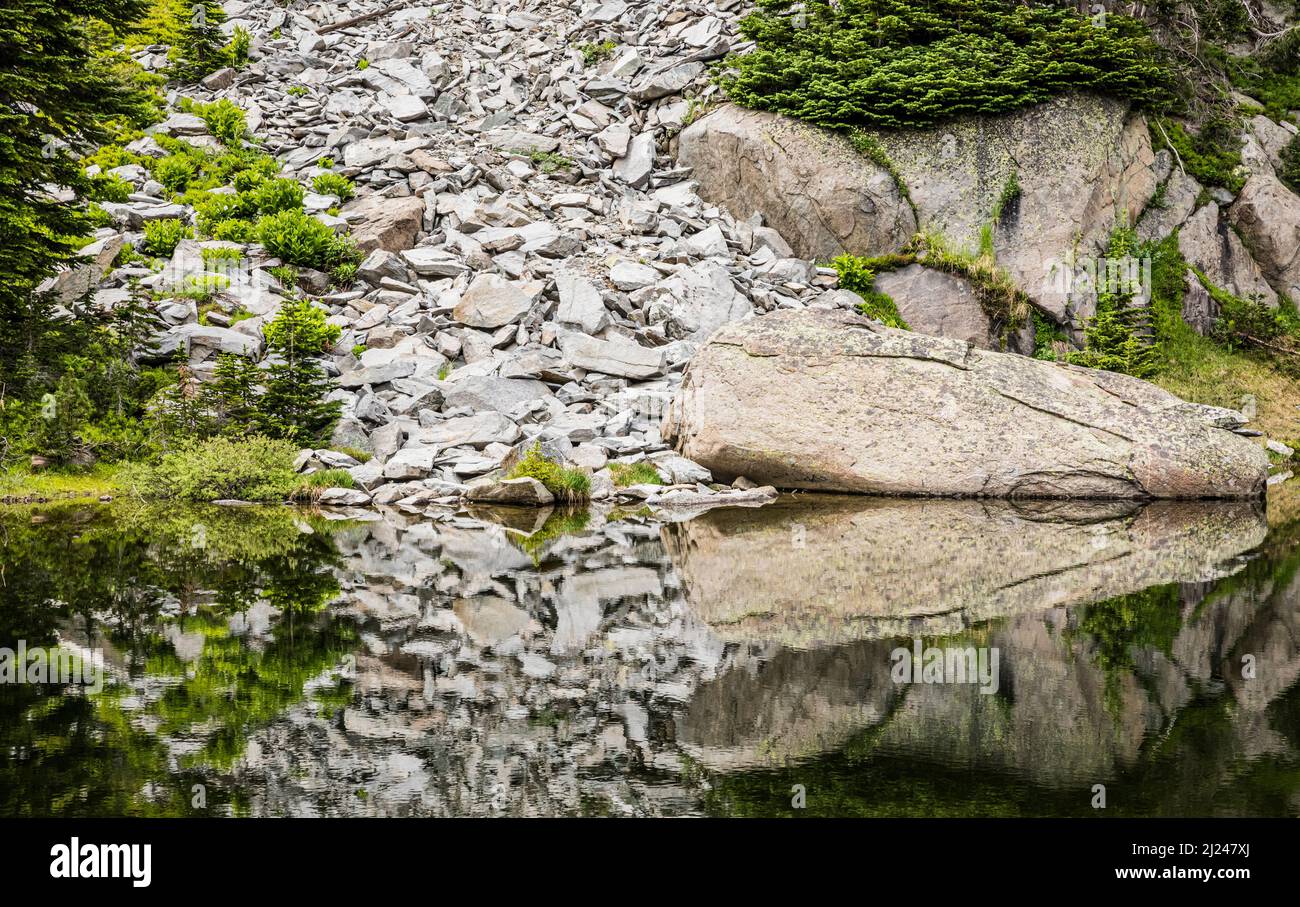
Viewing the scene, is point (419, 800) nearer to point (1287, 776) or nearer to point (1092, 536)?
point (1287, 776)

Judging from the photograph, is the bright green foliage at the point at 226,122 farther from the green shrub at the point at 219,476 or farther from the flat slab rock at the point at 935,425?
the flat slab rock at the point at 935,425

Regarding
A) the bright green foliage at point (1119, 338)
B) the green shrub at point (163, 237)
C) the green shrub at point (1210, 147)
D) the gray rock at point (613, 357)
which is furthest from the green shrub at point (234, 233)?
the green shrub at point (1210, 147)

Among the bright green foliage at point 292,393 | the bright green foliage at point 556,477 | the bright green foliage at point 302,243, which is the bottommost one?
the bright green foliage at point 556,477

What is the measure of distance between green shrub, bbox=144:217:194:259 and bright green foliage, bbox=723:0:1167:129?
15.2 m

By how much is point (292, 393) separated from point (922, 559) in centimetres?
1237

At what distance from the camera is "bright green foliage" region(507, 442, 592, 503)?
16366 millimetres

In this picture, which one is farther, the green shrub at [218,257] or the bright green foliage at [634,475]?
the green shrub at [218,257]

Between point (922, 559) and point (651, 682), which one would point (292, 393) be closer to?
point (922, 559)

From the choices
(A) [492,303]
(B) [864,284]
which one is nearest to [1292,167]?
(B) [864,284]

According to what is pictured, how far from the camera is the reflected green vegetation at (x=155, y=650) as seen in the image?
4.29m

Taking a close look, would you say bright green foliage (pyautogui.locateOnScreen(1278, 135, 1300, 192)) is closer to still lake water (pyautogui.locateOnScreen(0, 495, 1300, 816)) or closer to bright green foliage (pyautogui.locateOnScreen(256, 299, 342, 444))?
still lake water (pyautogui.locateOnScreen(0, 495, 1300, 816))

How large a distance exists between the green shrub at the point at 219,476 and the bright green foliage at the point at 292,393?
1000 mm

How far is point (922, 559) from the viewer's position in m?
10.1
